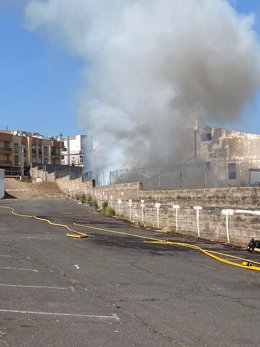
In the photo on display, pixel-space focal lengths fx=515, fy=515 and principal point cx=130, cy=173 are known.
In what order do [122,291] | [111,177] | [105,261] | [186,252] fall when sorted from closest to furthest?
1. [122,291]
2. [105,261]
3. [186,252]
4. [111,177]

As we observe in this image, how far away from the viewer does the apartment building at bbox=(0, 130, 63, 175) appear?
121438 mm

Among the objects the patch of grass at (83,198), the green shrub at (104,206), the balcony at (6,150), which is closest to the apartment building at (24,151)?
the balcony at (6,150)

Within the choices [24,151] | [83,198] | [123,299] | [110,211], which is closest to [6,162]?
[24,151]

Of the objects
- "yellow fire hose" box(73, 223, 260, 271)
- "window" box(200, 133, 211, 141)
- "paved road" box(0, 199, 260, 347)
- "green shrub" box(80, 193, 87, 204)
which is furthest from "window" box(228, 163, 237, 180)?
"window" box(200, 133, 211, 141)

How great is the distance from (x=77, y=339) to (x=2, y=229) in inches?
638

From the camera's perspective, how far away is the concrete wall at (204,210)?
16359 mm

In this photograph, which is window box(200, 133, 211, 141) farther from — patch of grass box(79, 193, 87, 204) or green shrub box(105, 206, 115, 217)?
green shrub box(105, 206, 115, 217)

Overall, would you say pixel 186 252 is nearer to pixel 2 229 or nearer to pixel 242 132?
pixel 2 229

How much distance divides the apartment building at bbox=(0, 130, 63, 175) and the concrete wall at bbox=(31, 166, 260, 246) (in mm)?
88488

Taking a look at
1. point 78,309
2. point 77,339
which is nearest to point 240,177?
point 78,309

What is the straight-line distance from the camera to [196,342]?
221 inches

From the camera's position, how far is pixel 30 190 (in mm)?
65250

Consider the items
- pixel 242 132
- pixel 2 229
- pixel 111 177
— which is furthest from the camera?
pixel 242 132

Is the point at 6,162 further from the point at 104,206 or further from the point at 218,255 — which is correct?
the point at 218,255
